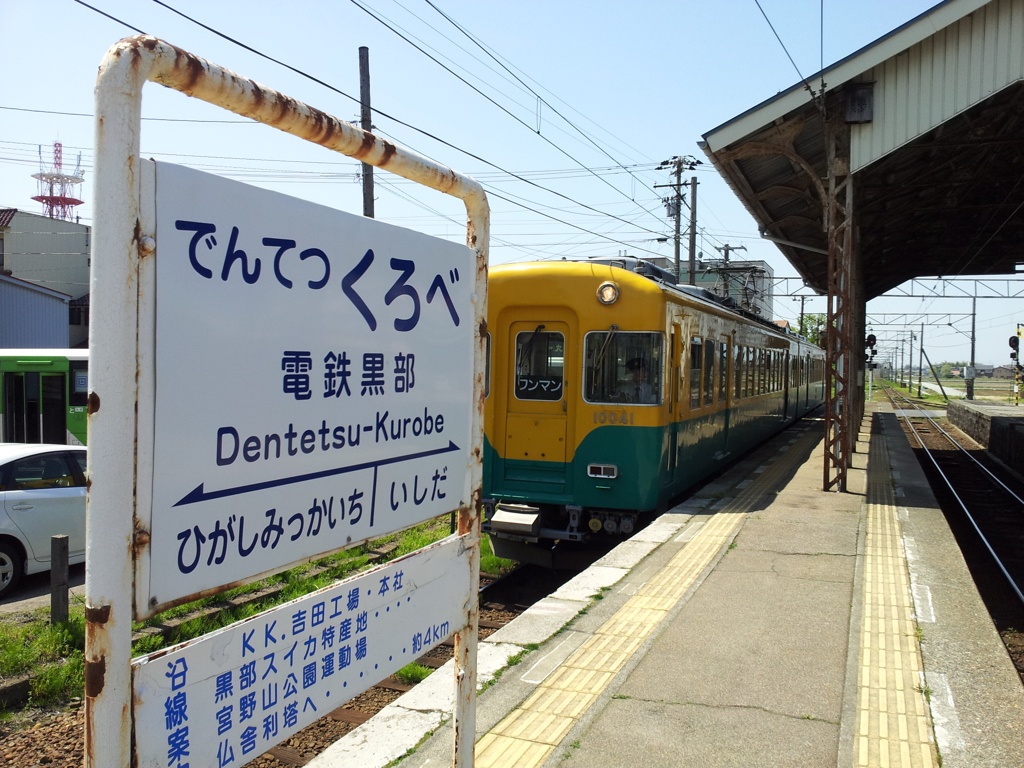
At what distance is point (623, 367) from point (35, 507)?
5.51 meters

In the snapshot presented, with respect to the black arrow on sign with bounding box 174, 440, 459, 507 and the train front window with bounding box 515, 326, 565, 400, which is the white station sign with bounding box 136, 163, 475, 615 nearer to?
the black arrow on sign with bounding box 174, 440, 459, 507

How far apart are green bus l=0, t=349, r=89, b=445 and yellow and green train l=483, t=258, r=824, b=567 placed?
7894 mm

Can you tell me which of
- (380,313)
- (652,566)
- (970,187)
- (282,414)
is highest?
(970,187)

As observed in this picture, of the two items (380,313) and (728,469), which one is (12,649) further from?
(728,469)

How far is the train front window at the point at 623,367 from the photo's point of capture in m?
7.75

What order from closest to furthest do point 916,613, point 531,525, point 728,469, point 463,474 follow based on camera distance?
point 463,474 → point 916,613 → point 531,525 → point 728,469

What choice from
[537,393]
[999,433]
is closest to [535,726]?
[537,393]

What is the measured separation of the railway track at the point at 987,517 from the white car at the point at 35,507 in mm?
7962

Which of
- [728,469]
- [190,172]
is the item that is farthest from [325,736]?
[728,469]

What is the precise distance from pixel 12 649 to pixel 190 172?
4697 mm

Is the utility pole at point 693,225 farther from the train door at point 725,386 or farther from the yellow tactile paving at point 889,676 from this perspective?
the yellow tactile paving at point 889,676

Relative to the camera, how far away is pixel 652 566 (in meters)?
6.60

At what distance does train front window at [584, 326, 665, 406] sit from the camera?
7750 mm

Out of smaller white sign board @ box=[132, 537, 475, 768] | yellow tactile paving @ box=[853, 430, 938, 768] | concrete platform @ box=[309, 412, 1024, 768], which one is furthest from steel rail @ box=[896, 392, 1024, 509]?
smaller white sign board @ box=[132, 537, 475, 768]
